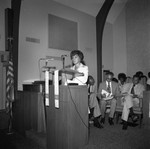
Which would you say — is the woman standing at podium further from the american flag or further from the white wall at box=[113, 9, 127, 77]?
the white wall at box=[113, 9, 127, 77]

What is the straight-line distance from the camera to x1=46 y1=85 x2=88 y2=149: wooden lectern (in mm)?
2033

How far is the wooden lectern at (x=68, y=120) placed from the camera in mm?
2033

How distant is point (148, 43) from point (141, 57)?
0.59 m

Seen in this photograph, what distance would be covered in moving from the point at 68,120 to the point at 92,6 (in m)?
4.92

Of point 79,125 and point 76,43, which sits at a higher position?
point 76,43

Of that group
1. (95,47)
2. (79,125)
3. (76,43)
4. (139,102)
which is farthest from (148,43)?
(79,125)

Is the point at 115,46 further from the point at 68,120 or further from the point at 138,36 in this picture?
the point at 68,120

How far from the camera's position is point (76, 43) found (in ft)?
17.7

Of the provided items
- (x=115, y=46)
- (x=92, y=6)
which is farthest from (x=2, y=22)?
(x=115, y=46)

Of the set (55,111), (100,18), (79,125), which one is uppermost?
(100,18)

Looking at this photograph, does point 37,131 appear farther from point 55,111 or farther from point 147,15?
point 147,15

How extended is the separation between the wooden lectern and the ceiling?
3783mm

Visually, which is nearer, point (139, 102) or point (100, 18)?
point (139, 102)

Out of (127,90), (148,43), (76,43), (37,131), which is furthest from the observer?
(148,43)
